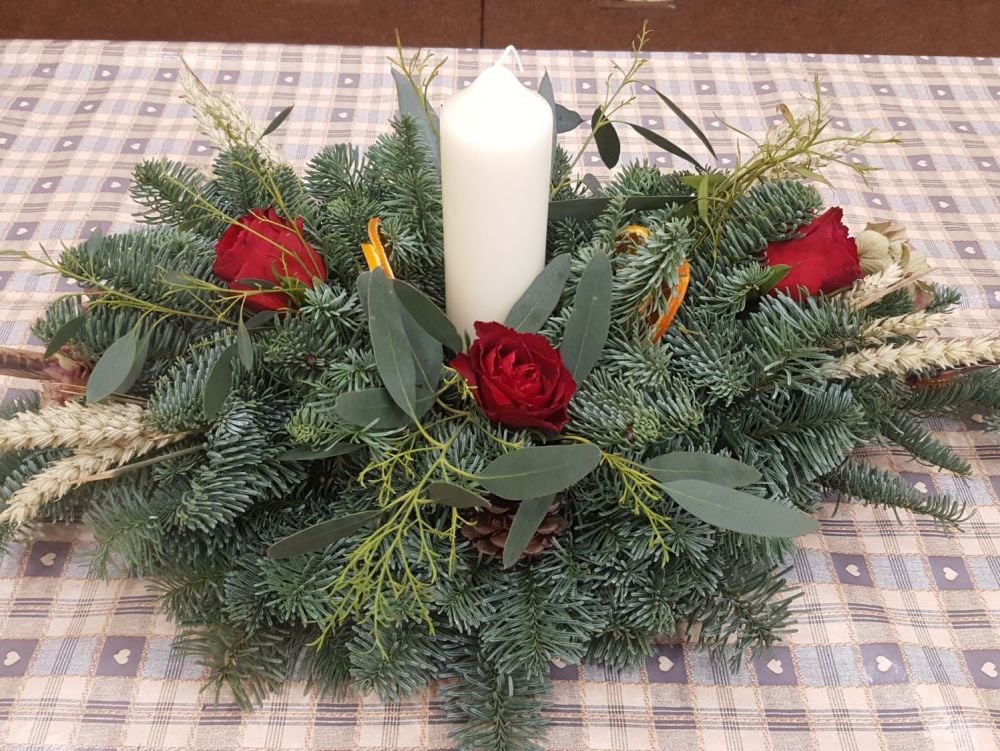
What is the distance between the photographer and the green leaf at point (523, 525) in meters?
0.41

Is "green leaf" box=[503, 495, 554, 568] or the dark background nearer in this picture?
"green leaf" box=[503, 495, 554, 568]

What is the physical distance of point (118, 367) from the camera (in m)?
0.45

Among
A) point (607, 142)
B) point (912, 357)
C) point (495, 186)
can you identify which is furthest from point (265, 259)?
point (912, 357)

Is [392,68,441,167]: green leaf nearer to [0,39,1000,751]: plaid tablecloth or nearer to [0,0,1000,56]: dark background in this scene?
[0,39,1000,751]: plaid tablecloth

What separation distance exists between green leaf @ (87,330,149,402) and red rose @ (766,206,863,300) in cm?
37

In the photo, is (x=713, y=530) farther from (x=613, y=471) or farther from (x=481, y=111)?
(x=481, y=111)

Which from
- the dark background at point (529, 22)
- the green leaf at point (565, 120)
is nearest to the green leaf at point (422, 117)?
the green leaf at point (565, 120)

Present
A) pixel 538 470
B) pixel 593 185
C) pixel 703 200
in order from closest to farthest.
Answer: pixel 538 470 < pixel 703 200 < pixel 593 185

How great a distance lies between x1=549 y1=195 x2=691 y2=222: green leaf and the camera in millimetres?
523

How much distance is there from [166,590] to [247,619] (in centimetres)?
6

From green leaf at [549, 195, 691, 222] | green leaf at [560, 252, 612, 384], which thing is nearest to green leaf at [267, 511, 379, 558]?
green leaf at [560, 252, 612, 384]

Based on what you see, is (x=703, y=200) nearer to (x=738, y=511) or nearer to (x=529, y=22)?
(x=738, y=511)

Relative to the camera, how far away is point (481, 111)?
421 millimetres

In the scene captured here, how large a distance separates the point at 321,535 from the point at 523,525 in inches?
4.0
